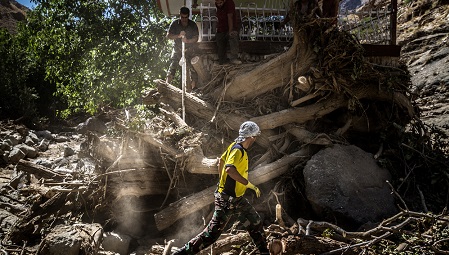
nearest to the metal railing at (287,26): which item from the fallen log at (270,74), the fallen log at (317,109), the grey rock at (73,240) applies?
the fallen log at (317,109)

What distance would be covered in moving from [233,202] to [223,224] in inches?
12.1

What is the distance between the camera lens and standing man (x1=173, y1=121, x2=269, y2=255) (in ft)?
13.6

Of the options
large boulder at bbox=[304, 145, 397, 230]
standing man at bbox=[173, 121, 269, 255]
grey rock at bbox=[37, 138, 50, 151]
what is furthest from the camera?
grey rock at bbox=[37, 138, 50, 151]

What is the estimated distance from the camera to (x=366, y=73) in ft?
20.7

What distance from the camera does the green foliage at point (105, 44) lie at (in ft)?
38.4

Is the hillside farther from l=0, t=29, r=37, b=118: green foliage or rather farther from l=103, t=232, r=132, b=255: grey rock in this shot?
l=0, t=29, r=37, b=118: green foliage

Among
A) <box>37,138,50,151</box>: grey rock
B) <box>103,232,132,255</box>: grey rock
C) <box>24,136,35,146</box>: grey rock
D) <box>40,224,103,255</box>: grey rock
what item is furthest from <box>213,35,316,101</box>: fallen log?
<box>24,136,35,146</box>: grey rock

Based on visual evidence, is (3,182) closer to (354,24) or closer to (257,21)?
(257,21)

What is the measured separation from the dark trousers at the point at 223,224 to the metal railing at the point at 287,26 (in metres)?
4.48

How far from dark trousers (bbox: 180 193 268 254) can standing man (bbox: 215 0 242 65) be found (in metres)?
3.47

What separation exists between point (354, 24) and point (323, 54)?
7.90ft

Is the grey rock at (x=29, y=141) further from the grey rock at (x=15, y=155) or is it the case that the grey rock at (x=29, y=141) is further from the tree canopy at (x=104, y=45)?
the tree canopy at (x=104, y=45)

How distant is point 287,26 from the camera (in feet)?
25.7

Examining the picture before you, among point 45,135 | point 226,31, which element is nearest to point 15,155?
point 45,135
